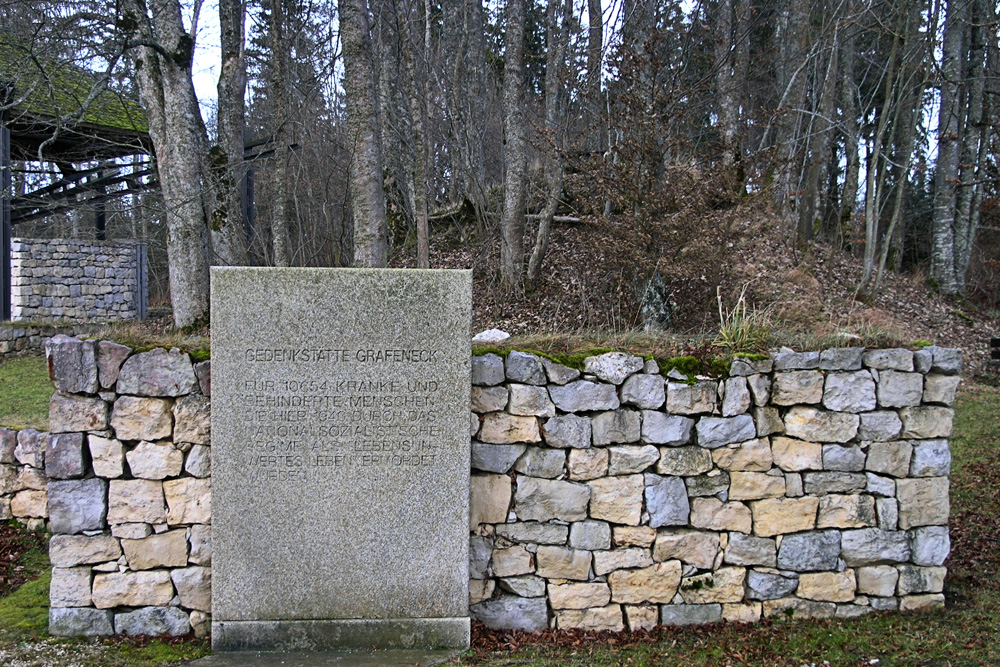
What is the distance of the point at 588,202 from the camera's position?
26.5 feet

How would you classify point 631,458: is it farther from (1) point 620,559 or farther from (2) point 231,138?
(2) point 231,138

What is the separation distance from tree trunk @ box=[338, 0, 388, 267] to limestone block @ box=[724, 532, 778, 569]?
5.31 m

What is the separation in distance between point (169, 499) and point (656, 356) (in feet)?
10.8

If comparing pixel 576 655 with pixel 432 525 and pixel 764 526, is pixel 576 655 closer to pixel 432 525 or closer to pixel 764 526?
pixel 432 525

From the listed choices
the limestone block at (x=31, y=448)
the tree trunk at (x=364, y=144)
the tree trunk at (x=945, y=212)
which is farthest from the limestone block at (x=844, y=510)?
the tree trunk at (x=945, y=212)

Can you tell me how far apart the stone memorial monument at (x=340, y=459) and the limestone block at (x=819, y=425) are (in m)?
2.25

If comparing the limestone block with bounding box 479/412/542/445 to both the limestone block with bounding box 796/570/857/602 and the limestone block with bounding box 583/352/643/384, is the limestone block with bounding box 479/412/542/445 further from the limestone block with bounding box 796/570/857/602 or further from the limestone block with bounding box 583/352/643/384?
the limestone block with bounding box 796/570/857/602

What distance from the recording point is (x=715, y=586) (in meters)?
4.48

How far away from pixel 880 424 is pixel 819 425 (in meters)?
0.44

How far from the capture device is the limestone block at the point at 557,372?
14.2 feet

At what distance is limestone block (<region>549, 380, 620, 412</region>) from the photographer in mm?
4340

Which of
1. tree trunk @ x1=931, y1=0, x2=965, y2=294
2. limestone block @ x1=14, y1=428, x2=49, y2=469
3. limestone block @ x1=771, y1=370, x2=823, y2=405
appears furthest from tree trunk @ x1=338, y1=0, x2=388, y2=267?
tree trunk @ x1=931, y1=0, x2=965, y2=294

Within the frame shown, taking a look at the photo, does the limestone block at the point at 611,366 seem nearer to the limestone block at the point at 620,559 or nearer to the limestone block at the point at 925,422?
the limestone block at the point at 620,559

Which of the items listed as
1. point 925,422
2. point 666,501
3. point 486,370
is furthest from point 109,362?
point 925,422
